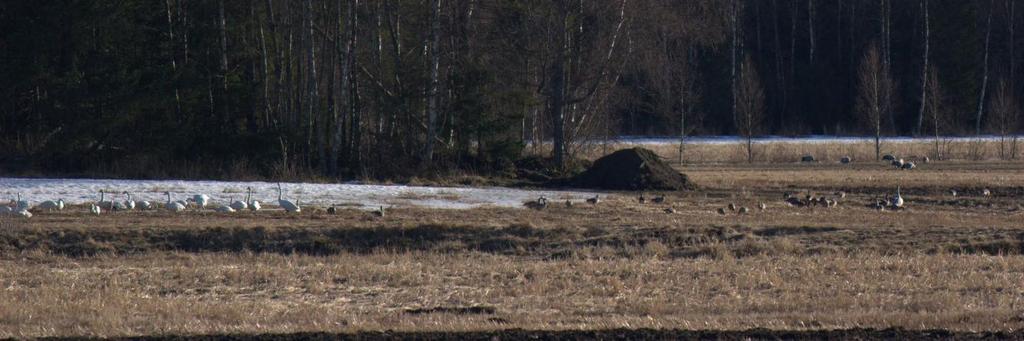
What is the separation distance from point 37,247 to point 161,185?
8.84m

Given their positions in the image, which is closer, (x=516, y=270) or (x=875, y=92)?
(x=516, y=270)

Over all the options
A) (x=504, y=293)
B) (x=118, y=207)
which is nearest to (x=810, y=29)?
(x=118, y=207)

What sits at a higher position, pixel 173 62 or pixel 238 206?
pixel 173 62

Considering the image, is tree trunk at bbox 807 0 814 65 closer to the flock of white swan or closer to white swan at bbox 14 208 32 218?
the flock of white swan

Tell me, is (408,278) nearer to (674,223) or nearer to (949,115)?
(674,223)

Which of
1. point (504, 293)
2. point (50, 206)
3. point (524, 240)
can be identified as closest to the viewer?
point (504, 293)

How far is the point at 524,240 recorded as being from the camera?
1838 cm

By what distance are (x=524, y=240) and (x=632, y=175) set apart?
38.4 feet

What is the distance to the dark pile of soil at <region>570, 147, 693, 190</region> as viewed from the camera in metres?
29.5

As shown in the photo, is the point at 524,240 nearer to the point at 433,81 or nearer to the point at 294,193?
the point at 294,193

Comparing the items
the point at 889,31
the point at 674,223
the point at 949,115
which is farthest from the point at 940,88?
the point at 674,223

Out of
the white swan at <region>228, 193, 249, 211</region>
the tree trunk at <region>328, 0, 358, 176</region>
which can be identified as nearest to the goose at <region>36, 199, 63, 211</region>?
the white swan at <region>228, 193, 249, 211</region>

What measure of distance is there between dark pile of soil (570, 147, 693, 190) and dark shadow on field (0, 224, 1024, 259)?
408 inches

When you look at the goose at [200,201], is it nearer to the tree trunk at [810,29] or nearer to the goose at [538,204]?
the goose at [538,204]
